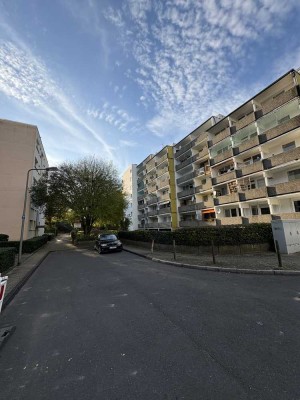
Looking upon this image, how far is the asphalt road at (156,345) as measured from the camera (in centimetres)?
243

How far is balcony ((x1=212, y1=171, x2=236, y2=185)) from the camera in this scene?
23742 millimetres

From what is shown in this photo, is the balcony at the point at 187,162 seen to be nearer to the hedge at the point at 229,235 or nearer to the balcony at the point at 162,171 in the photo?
the balcony at the point at 162,171

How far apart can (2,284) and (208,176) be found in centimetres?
2905

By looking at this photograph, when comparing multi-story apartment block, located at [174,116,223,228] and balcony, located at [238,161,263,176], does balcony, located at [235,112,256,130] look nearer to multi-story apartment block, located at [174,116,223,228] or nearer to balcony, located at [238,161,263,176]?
balcony, located at [238,161,263,176]

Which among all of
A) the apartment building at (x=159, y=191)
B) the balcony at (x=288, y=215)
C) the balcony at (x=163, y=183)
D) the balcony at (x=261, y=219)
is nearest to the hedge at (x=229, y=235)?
the balcony at (x=288, y=215)

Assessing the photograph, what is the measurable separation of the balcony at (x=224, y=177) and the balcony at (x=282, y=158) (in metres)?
4.31

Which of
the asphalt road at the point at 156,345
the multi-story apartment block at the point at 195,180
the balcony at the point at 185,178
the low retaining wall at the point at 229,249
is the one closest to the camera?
the asphalt road at the point at 156,345

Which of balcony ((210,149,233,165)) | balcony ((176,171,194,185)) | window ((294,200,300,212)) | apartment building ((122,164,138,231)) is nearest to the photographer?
window ((294,200,300,212))

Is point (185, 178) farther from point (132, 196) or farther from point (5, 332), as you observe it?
point (5, 332)

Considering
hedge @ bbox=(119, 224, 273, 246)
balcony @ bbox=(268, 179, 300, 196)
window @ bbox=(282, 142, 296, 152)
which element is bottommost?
hedge @ bbox=(119, 224, 273, 246)

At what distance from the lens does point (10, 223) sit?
73.9ft

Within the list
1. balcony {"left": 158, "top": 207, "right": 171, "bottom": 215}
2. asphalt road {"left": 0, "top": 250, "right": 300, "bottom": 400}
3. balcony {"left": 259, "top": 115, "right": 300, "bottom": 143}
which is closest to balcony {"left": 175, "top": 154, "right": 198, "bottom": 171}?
balcony {"left": 158, "top": 207, "right": 171, "bottom": 215}

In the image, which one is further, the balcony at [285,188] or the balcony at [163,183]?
the balcony at [163,183]

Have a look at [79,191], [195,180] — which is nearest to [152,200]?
[195,180]
